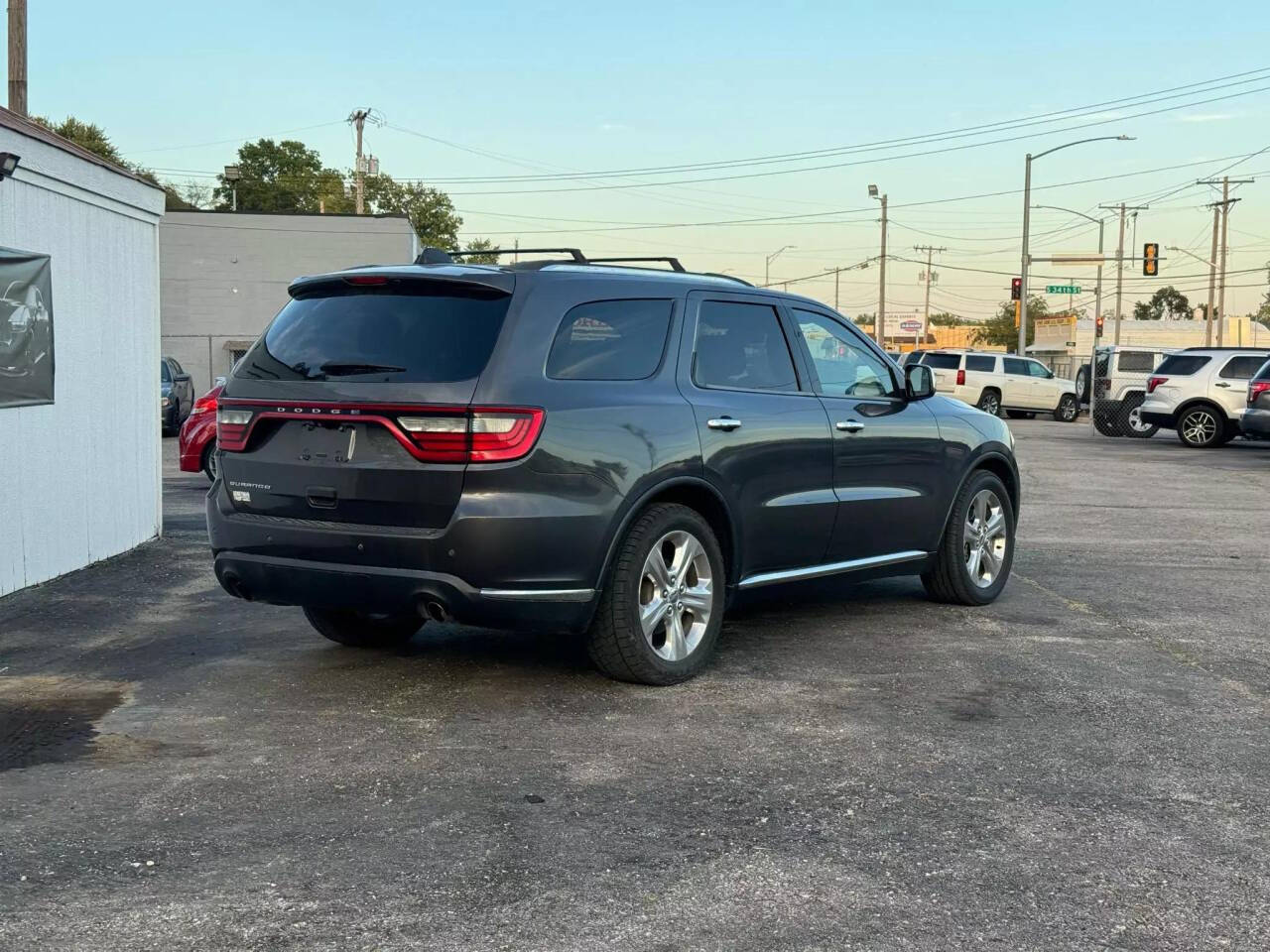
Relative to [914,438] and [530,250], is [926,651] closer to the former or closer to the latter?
[914,438]

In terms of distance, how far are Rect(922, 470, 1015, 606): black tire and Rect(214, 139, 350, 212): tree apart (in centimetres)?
9844

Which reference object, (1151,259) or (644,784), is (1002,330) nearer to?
(1151,259)

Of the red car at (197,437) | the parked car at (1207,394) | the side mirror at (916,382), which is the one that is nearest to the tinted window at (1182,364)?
the parked car at (1207,394)

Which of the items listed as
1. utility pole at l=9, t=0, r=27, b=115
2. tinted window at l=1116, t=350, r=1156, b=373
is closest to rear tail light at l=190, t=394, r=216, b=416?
utility pole at l=9, t=0, r=27, b=115

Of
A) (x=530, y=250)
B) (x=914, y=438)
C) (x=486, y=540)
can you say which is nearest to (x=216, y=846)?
(x=486, y=540)

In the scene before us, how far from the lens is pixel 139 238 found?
36.7 feet

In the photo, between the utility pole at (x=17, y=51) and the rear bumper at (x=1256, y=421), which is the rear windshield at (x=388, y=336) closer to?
the utility pole at (x=17, y=51)

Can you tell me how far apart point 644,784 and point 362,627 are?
2607mm

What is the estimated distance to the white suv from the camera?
38844 mm

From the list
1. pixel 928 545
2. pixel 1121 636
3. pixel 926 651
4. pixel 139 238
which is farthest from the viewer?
pixel 139 238

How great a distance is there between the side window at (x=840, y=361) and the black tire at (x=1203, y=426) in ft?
67.4

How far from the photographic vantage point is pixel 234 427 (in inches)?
246

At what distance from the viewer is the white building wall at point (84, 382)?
9.03m

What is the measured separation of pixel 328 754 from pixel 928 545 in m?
4.00
